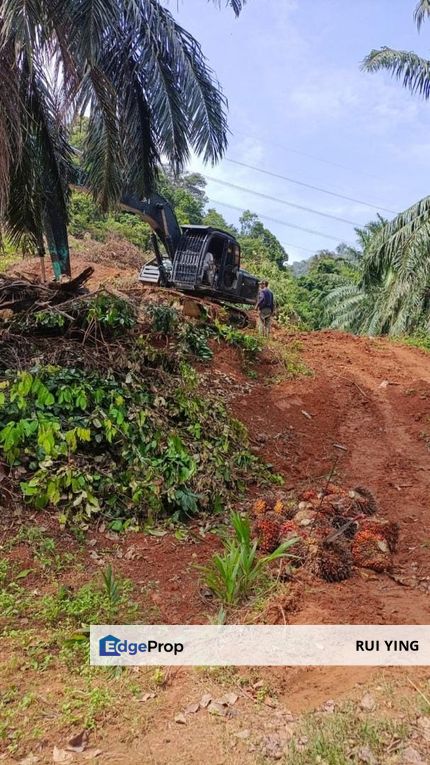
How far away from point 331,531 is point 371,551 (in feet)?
1.19

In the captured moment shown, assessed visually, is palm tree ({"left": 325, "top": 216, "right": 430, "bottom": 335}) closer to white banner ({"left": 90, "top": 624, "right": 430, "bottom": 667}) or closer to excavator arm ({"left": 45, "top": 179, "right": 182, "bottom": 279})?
excavator arm ({"left": 45, "top": 179, "right": 182, "bottom": 279})

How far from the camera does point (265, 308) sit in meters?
12.3

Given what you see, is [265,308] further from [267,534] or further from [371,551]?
[371,551]

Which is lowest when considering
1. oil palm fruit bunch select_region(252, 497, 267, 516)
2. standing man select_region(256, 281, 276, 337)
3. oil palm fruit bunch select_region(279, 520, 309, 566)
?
oil palm fruit bunch select_region(252, 497, 267, 516)

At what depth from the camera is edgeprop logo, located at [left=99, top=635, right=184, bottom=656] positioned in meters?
3.16

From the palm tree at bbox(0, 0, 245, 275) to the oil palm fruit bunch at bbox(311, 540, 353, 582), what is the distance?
5032 millimetres

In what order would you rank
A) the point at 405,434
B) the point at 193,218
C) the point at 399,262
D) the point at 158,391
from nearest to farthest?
the point at 158,391 → the point at 405,434 → the point at 399,262 → the point at 193,218

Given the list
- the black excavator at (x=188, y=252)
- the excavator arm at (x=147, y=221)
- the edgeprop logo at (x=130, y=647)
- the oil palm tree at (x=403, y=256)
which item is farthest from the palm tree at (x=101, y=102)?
the oil palm tree at (x=403, y=256)

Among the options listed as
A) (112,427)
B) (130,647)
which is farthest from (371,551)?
(112,427)

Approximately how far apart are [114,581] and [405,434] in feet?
18.6

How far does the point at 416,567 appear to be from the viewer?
421cm

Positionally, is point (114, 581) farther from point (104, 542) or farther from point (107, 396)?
point (107, 396)

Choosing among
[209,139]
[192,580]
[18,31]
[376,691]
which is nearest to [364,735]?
[376,691]

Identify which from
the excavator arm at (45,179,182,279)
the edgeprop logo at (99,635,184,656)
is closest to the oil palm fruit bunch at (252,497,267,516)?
the edgeprop logo at (99,635,184,656)
